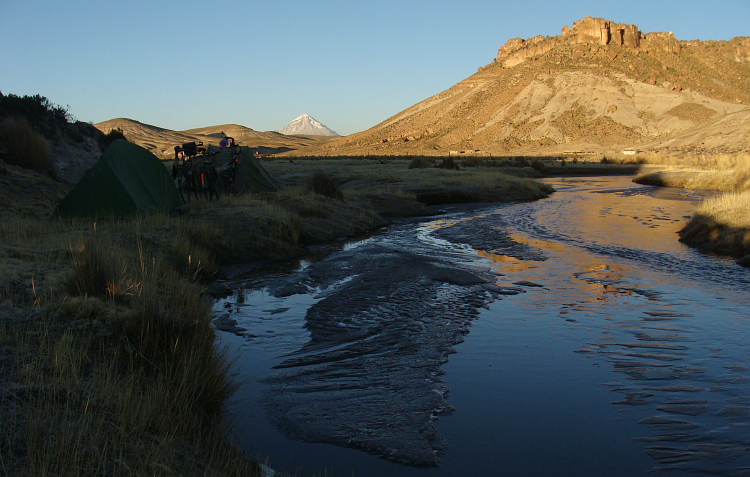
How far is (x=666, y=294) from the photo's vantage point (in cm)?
873

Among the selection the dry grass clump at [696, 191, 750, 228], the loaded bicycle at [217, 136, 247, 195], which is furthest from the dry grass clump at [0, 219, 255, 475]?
the dry grass clump at [696, 191, 750, 228]

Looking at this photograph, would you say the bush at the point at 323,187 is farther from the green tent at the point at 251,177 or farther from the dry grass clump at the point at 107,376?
the dry grass clump at the point at 107,376

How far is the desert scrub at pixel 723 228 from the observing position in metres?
12.1

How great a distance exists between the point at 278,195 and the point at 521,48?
12136 cm

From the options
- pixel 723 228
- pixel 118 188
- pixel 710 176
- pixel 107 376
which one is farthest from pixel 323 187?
pixel 710 176

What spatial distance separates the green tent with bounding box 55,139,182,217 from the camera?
1151 centimetres

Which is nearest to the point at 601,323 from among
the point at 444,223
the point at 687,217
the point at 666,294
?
the point at 666,294

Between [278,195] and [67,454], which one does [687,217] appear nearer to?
[278,195]

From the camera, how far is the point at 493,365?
19.2 ft

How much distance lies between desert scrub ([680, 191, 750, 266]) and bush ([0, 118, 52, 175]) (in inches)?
661

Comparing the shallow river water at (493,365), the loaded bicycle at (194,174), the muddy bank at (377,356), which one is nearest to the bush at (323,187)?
the loaded bicycle at (194,174)

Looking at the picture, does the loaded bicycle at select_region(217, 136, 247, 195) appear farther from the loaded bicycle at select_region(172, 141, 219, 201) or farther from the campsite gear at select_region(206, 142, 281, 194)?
the loaded bicycle at select_region(172, 141, 219, 201)

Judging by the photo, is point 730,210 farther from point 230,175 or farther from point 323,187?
point 230,175

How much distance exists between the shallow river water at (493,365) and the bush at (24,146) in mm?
9117
